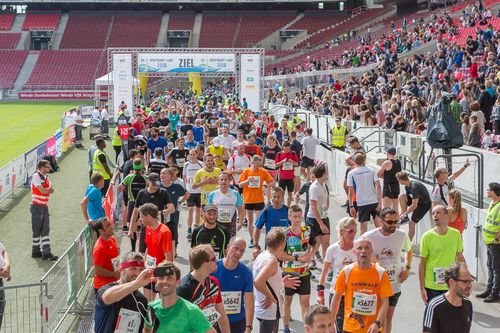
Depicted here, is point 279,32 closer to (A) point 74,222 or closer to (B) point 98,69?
(B) point 98,69

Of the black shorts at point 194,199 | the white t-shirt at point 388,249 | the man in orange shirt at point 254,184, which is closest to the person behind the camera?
the white t-shirt at point 388,249

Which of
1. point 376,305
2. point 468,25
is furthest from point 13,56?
point 376,305

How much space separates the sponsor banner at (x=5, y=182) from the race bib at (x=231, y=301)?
1356 cm

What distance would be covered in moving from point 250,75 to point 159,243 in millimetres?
28922

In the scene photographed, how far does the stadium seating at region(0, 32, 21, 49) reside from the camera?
80500 mm

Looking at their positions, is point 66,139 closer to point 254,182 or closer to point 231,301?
point 254,182

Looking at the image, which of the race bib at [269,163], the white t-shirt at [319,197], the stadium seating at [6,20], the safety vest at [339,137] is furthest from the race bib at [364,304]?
the stadium seating at [6,20]

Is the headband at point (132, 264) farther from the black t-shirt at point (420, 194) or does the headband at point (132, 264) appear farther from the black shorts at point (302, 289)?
the black t-shirt at point (420, 194)

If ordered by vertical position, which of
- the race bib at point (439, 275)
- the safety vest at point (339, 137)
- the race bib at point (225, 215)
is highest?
the safety vest at point (339, 137)

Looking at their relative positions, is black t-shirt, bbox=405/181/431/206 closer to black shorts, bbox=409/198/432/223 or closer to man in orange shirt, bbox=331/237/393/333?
black shorts, bbox=409/198/432/223

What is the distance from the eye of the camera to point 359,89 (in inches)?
1218

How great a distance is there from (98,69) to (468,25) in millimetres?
47733

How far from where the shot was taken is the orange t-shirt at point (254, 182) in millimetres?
14000

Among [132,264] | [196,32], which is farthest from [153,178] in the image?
[196,32]
